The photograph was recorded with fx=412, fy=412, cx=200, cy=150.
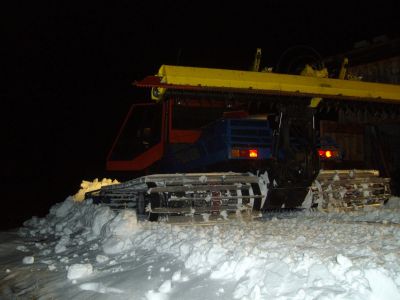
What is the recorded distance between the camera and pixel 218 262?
3768mm

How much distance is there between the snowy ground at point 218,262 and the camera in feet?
9.64

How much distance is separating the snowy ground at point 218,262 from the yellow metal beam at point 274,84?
1882mm

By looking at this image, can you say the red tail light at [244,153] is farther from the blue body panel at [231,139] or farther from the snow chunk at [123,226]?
the snow chunk at [123,226]

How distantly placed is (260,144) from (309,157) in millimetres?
811

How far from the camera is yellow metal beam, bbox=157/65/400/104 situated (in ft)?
17.7

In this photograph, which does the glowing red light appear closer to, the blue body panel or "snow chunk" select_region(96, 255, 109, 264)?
the blue body panel

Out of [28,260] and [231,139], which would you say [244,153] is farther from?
[28,260]

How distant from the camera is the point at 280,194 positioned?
691cm

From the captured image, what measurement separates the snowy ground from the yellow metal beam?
1882 millimetres

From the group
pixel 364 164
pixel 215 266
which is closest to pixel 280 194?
pixel 215 266

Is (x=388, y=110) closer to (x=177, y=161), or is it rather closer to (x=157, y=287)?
(x=177, y=161)

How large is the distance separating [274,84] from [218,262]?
2975mm

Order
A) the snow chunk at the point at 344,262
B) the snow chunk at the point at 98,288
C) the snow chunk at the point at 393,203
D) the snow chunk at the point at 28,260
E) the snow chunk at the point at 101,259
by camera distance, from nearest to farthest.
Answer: the snow chunk at the point at 344,262 → the snow chunk at the point at 98,288 → the snow chunk at the point at 101,259 → the snow chunk at the point at 28,260 → the snow chunk at the point at 393,203

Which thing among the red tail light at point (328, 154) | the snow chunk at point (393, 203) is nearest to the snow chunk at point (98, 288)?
the red tail light at point (328, 154)
